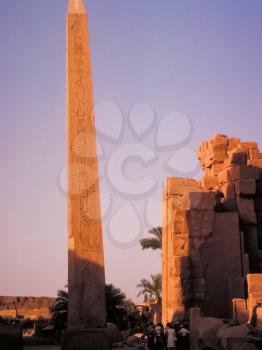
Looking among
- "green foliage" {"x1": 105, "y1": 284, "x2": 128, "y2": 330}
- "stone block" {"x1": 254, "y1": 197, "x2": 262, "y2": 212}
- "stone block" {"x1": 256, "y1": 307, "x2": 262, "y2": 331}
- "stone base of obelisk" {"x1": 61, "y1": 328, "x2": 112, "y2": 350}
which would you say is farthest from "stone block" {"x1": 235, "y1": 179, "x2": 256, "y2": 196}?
"green foliage" {"x1": 105, "y1": 284, "x2": 128, "y2": 330}

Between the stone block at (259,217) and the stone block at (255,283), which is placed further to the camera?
the stone block at (259,217)

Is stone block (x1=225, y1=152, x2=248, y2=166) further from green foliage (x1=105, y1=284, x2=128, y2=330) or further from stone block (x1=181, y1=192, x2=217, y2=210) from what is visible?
green foliage (x1=105, y1=284, x2=128, y2=330)

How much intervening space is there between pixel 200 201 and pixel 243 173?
5.21ft

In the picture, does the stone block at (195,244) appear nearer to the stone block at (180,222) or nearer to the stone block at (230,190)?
the stone block at (180,222)

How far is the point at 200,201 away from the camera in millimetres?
15141

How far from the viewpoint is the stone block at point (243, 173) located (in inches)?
634

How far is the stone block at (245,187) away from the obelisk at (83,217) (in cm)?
520

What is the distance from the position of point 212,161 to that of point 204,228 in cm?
288

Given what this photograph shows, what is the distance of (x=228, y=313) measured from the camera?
49.1 ft

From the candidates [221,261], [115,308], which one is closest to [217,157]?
[221,261]

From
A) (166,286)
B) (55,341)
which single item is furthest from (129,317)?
(166,286)

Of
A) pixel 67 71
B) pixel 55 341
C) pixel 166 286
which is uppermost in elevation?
pixel 67 71

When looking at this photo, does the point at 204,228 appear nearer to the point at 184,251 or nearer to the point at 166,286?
the point at 184,251

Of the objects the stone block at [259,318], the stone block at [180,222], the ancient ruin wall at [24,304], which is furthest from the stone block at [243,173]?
the ancient ruin wall at [24,304]
